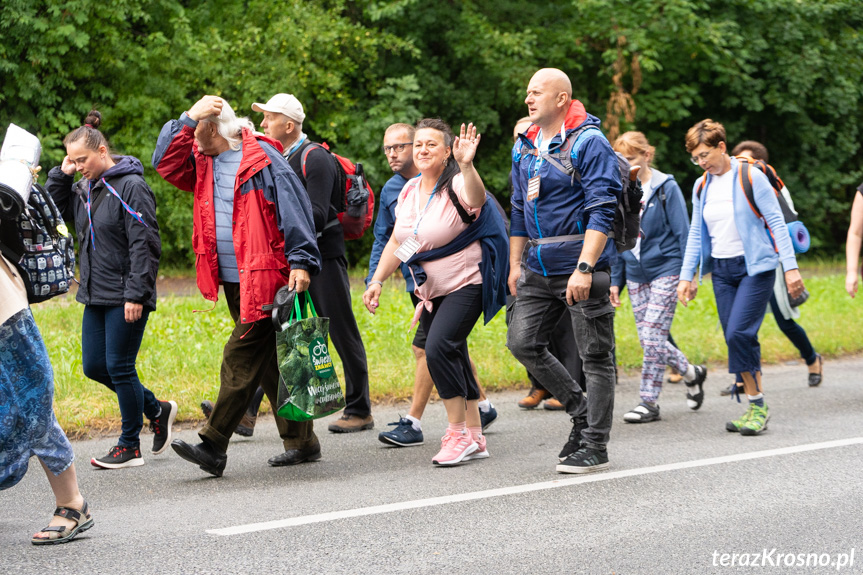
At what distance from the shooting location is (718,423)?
23.6 feet

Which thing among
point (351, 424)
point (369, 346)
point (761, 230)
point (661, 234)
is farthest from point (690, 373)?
point (369, 346)

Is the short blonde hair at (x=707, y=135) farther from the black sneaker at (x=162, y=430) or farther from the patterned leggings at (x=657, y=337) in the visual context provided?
the black sneaker at (x=162, y=430)

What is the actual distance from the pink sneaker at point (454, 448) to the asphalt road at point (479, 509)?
3.3 inches

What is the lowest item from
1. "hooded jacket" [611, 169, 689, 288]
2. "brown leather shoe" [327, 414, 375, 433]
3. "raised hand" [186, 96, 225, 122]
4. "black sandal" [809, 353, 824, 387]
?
"black sandal" [809, 353, 824, 387]

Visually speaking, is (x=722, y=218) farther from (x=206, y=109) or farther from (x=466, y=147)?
(x=206, y=109)

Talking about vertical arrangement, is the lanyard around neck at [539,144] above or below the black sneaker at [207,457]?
above

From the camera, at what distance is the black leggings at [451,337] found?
5752 millimetres

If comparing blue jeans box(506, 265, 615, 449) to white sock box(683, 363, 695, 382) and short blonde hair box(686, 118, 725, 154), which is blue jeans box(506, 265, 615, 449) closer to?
short blonde hair box(686, 118, 725, 154)

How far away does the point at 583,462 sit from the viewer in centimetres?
556

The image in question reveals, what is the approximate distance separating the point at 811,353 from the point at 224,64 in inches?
469

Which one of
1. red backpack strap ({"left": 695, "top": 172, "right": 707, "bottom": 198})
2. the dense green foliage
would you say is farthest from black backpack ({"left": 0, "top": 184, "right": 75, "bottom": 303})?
the dense green foliage

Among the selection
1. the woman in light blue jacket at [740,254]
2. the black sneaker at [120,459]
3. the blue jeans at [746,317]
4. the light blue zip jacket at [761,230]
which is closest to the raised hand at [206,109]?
the black sneaker at [120,459]

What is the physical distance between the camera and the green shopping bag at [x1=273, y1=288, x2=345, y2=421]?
5254 mm

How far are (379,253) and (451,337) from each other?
5.42 ft
